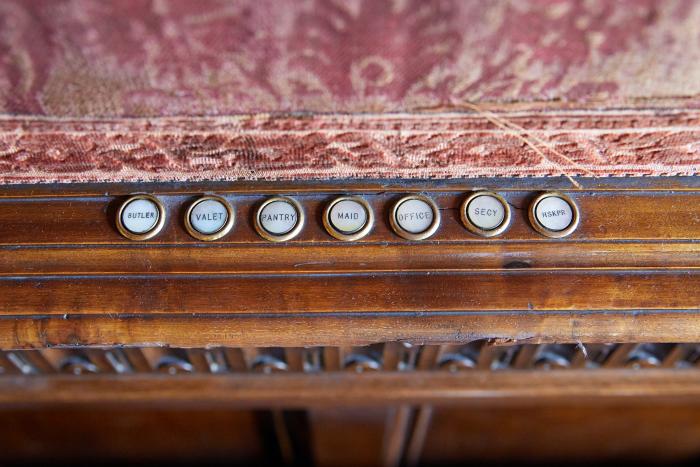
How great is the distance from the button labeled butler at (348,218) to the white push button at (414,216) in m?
0.03

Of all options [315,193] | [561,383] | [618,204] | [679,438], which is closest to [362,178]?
[315,193]

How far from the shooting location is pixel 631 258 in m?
0.60

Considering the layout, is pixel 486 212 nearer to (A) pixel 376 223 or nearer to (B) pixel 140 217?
(A) pixel 376 223

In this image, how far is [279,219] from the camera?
1.98ft

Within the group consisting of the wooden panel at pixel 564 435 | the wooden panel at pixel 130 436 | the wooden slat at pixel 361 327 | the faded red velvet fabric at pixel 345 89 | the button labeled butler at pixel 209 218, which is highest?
the faded red velvet fabric at pixel 345 89

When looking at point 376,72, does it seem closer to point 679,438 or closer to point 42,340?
point 42,340

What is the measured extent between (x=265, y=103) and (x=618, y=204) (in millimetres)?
393

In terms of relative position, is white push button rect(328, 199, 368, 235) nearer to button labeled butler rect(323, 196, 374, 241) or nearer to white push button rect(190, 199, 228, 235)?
button labeled butler rect(323, 196, 374, 241)

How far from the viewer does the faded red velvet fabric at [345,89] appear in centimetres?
44

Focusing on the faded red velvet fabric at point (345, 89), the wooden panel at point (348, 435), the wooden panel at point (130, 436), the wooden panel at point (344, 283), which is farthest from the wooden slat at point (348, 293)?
the wooden panel at point (130, 436)

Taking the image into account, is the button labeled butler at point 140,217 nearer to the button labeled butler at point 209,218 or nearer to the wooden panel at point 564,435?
the button labeled butler at point 209,218

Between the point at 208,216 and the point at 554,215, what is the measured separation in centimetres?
37

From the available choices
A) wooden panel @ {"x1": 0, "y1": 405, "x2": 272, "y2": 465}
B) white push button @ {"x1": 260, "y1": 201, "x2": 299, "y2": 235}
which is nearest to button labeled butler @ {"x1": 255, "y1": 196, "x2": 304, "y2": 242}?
white push button @ {"x1": 260, "y1": 201, "x2": 299, "y2": 235}

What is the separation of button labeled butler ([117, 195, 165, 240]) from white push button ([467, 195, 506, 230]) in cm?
33
